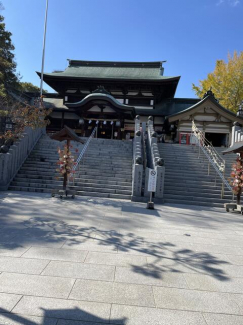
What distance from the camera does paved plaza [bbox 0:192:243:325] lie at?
7.72 ft

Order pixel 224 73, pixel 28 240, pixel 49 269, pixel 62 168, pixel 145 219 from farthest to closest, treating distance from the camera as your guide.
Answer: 1. pixel 224 73
2. pixel 62 168
3. pixel 145 219
4. pixel 28 240
5. pixel 49 269

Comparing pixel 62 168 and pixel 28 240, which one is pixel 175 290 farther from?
pixel 62 168

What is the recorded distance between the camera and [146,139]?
46.7ft

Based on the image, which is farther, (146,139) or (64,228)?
(146,139)

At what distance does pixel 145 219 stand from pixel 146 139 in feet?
28.0

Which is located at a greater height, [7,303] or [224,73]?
[224,73]

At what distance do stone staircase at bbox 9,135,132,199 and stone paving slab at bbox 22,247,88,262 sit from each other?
5684mm

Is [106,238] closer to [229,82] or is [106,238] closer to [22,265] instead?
[22,265]

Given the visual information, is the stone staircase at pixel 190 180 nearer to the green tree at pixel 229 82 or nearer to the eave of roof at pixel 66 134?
the eave of roof at pixel 66 134

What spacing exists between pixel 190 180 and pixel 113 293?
29.1 ft

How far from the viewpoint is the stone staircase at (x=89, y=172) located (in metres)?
9.86


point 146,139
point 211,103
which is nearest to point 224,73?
point 211,103

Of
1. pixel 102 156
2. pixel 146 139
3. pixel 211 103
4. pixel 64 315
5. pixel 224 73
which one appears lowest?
pixel 64 315

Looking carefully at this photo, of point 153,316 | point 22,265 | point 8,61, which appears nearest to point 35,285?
point 22,265
